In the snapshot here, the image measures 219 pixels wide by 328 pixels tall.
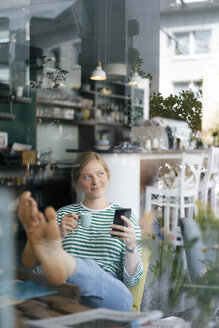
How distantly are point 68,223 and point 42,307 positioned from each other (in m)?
0.37

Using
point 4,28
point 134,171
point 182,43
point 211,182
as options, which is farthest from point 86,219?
point 4,28

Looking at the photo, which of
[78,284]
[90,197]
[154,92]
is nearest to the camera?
[78,284]

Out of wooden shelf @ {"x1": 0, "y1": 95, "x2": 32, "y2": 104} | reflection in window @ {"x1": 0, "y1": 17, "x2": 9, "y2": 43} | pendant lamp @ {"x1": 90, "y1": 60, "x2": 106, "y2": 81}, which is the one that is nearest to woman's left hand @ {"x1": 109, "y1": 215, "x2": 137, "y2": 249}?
pendant lamp @ {"x1": 90, "y1": 60, "x2": 106, "y2": 81}

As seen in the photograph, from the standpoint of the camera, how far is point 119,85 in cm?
190

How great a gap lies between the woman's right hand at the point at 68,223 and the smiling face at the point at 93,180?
10 centimetres

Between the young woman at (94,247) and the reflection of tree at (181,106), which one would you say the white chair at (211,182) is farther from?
the young woman at (94,247)

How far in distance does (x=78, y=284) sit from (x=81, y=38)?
109cm

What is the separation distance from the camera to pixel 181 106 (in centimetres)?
195

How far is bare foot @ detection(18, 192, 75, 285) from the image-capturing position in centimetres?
151

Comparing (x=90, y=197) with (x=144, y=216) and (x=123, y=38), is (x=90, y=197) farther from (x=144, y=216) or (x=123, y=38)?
(x=123, y=38)

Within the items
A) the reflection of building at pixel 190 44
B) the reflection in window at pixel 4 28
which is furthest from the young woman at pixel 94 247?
the reflection in window at pixel 4 28

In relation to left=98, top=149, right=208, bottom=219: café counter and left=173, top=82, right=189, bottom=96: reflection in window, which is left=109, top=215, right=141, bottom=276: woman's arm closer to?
left=98, top=149, right=208, bottom=219: café counter

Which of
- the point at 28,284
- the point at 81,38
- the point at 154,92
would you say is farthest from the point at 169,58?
the point at 28,284

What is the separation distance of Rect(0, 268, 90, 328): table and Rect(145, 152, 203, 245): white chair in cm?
53
